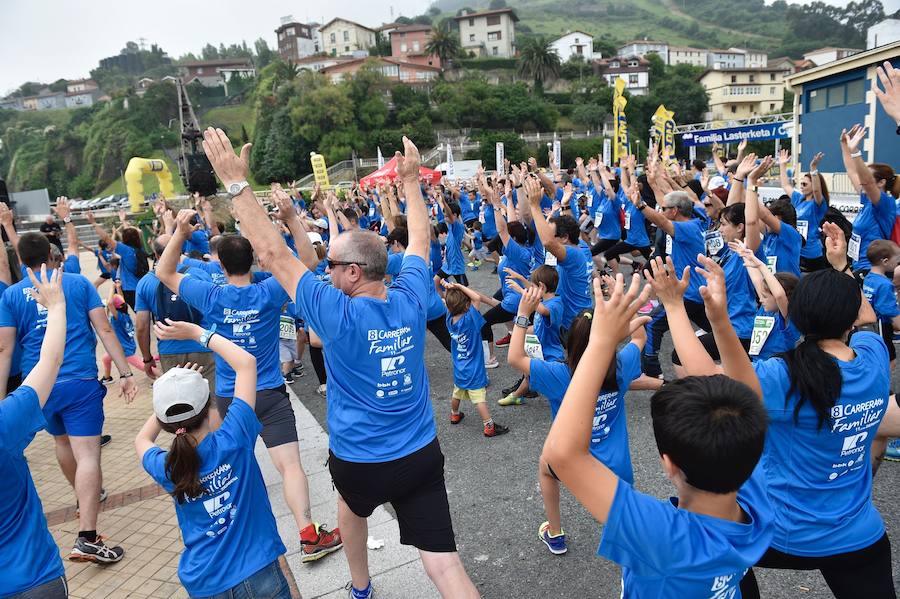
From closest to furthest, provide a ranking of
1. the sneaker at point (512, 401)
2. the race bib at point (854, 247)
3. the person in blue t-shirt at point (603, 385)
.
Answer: the person in blue t-shirt at point (603, 385), the race bib at point (854, 247), the sneaker at point (512, 401)

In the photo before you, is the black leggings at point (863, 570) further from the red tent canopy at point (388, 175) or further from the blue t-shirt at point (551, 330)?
the red tent canopy at point (388, 175)

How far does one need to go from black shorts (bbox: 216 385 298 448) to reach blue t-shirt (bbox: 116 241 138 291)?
648 centimetres

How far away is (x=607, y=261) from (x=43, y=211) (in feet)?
95.0

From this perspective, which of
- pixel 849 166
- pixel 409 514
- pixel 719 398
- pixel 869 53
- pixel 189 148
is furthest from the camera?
pixel 189 148

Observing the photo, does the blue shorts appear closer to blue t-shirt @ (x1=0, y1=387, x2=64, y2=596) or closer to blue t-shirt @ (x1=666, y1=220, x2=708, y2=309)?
blue t-shirt @ (x1=0, y1=387, x2=64, y2=596)

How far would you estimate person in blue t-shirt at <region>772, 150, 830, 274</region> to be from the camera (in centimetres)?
654

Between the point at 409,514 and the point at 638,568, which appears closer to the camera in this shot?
the point at 638,568

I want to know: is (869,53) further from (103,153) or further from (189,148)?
(103,153)

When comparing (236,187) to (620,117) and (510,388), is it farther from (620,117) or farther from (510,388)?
(620,117)

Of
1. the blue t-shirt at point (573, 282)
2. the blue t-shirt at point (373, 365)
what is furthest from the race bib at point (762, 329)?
the blue t-shirt at point (373, 365)

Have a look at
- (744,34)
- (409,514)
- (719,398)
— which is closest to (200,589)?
(409,514)

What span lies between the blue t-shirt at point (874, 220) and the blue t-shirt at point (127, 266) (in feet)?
32.1

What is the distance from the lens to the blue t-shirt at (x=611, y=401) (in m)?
3.08

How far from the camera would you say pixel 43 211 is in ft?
90.9
